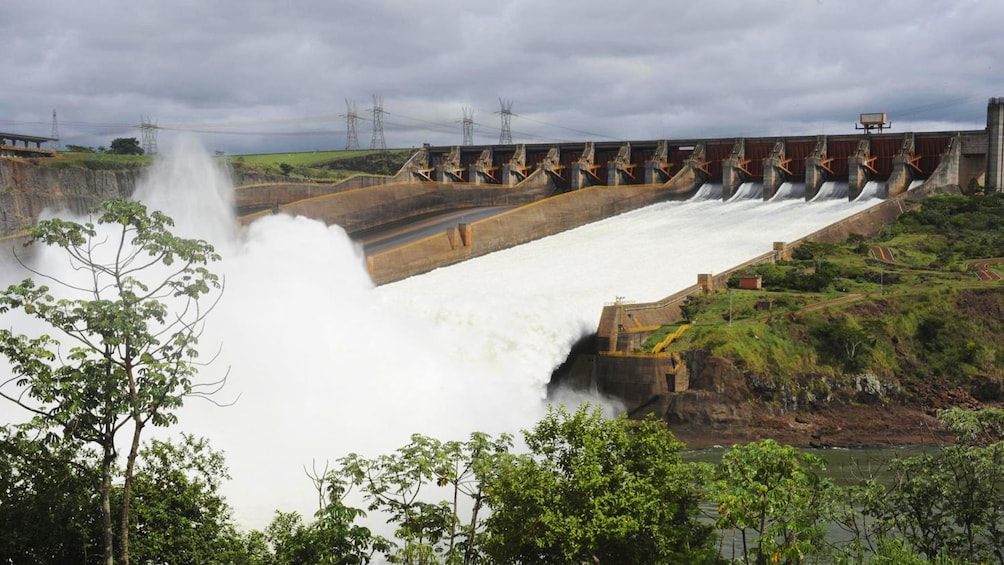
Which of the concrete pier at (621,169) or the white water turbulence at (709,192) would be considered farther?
the concrete pier at (621,169)

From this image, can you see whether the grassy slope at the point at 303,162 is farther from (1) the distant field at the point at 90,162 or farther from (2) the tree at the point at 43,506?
(2) the tree at the point at 43,506

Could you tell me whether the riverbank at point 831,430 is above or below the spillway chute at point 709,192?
below

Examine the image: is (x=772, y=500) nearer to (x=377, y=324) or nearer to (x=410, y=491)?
(x=410, y=491)

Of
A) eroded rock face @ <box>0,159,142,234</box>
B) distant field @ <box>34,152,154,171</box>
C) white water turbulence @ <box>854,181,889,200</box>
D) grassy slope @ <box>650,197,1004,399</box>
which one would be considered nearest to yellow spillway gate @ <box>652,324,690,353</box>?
grassy slope @ <box>650,197,1004,399</box>

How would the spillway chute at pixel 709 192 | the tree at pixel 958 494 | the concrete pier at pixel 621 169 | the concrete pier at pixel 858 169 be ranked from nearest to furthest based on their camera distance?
1. the tree at pixel 958 494
2. the concrete pier at pixel 858 169
3. the spillway chute at pixel 709 192
4. the concrete pier at pixel 621 169

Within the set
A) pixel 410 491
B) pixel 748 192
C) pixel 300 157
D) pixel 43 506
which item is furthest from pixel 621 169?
pixel 43 506

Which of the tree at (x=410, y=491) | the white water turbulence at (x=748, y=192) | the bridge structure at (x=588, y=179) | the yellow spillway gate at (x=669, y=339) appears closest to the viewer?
the tree at (x=410, y=491)

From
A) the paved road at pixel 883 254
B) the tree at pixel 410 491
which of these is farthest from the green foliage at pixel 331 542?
the paved road at pixel 883 254

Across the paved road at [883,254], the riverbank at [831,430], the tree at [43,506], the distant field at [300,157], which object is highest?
the distant field at [300,157]
